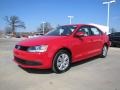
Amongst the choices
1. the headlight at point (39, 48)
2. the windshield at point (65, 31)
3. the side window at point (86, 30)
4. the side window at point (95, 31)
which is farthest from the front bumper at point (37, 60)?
the side window at point (95, 31)

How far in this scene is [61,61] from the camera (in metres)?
6.27

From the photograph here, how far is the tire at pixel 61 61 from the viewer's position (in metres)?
6.06

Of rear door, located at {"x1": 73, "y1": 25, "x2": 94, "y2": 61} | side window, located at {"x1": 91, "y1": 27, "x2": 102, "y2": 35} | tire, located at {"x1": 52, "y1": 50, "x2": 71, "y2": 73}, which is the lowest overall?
tire, located at {"x1": 52, "y1": 50, "x2": 71, "y2": 73}

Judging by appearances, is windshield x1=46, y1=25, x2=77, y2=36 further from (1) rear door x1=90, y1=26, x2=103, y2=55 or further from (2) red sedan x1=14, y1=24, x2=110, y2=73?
(1) rear door x1=90, y1=26, x2=103, y2=55

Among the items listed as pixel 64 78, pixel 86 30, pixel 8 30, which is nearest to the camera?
pixel 64 78

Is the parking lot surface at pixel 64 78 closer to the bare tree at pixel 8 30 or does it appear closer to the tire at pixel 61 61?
the tire at pixel 61 61

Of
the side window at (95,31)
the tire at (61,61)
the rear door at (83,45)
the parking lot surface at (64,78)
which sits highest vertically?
the side window at (95,31)

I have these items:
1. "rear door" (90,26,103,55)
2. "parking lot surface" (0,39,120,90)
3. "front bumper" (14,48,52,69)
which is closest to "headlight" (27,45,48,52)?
"front bumper" (14,48,52,69)

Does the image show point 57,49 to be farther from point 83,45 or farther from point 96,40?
point 96,40

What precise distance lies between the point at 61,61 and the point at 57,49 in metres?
0.47

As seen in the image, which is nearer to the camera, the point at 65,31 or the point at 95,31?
the point at 65,31

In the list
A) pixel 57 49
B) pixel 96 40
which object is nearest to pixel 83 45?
pixel 96 40

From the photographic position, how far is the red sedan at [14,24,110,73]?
583 centimetres

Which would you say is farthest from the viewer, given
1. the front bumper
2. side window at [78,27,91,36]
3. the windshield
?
side window at [78,27,91,36]
